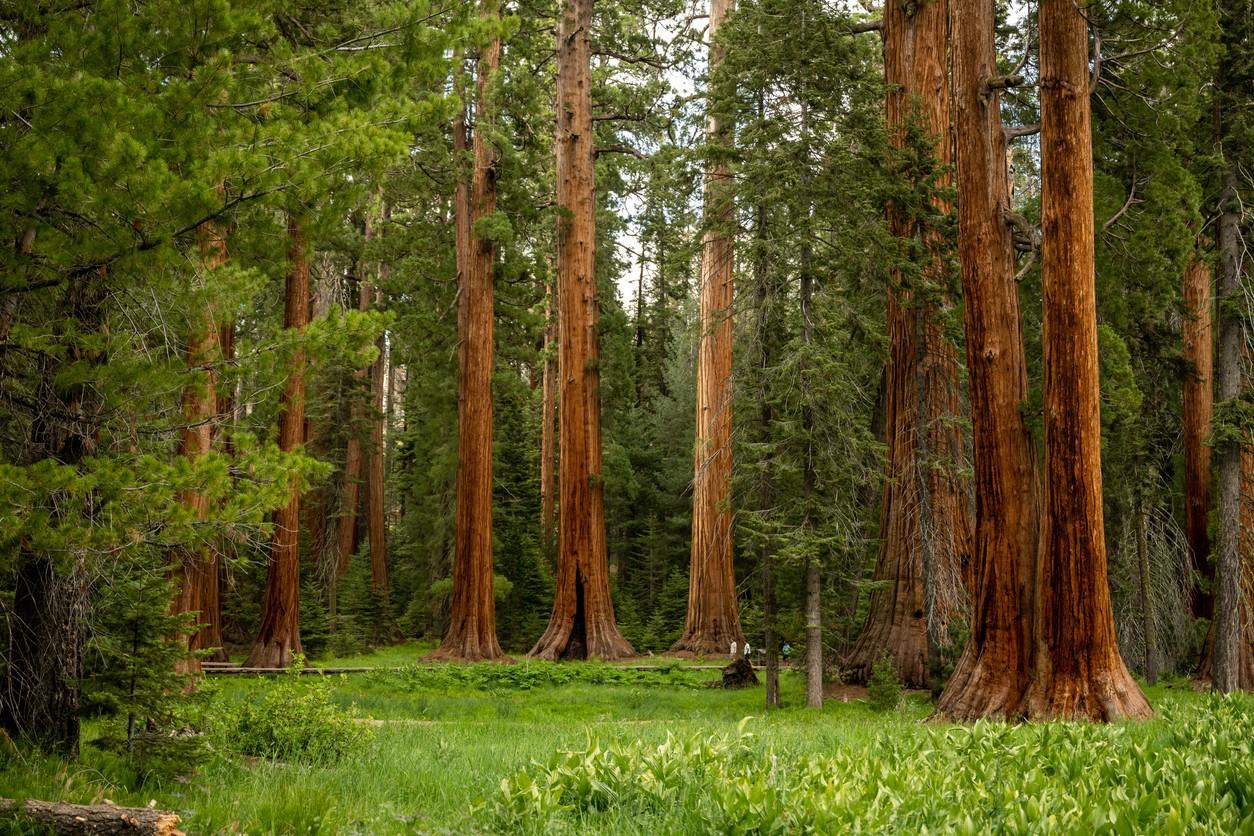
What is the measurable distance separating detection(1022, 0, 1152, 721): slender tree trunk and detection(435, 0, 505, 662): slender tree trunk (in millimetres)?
12208

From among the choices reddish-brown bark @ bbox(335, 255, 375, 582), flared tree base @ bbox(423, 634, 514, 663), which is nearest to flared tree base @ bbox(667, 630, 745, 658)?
flared tree base @ bbox(423, 634, 514, 663)

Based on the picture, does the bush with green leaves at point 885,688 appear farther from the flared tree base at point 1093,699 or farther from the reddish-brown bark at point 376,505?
the reddish-brown bark at point 376,505

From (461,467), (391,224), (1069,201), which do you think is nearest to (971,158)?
(1069,201)

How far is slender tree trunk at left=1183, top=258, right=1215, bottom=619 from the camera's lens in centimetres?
1717

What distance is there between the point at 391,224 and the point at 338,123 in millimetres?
17886

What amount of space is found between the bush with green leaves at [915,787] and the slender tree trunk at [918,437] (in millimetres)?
6908

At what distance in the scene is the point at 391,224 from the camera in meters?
23.7

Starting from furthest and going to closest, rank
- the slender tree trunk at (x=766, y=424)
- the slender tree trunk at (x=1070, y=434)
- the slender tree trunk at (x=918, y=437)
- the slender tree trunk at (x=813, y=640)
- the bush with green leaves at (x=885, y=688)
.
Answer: the slender tree trunk at (x=918, y=437), the slender tree trunk at (x=766, y=424), the slender tree trunk at (x=813, y=640), the bush with green leaves at (x=885, y=688), the slender tree trunk at (x=1070, y=434)

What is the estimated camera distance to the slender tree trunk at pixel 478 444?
20.0m

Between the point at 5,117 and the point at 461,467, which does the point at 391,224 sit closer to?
the point at 461,467

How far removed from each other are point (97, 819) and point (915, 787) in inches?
143

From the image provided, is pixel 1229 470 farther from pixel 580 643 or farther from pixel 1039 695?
pixel 580 643

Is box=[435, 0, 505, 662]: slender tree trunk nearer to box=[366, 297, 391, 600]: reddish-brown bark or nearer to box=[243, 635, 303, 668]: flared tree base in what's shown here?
box=[243, 635, 303, 668]: flared tree base

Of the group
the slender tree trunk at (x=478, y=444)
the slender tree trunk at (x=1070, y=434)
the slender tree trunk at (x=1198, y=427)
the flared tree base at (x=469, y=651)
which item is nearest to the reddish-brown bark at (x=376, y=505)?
the slender tree trunk at (x=478, y=444)
